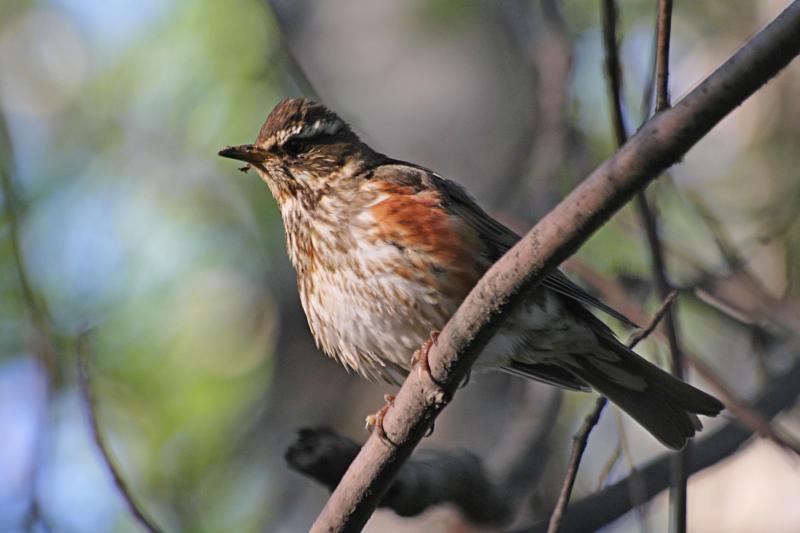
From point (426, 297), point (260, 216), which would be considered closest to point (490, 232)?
point (426, 297)

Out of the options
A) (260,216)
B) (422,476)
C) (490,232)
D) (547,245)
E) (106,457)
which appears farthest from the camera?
(260,216)

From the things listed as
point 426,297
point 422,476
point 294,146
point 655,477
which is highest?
point 294,146

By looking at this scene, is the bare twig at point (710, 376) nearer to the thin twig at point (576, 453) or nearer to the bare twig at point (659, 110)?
the bare twig at point (659, 110)

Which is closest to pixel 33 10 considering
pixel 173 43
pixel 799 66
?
pixel 173 43

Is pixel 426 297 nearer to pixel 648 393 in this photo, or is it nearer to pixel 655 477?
pixel 648 393

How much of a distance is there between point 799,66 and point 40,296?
24.3ft

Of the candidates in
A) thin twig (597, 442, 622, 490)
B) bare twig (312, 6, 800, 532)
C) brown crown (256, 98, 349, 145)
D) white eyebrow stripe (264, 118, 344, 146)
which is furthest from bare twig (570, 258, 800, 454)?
brown crown (256, 98, 349, 145)

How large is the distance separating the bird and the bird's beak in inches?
0.5

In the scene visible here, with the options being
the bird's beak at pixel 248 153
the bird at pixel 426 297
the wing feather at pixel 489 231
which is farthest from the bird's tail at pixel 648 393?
the bird's beak at pixel 248 153

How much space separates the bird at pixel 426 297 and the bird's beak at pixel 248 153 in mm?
13

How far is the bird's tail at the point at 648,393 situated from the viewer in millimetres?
4707

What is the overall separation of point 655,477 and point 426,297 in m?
1.50

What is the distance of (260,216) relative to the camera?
8039 millimetres

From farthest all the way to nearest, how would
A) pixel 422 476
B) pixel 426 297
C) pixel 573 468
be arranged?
1. pixel 422 476
2. pixel 426 297
3. pixel 573 468
